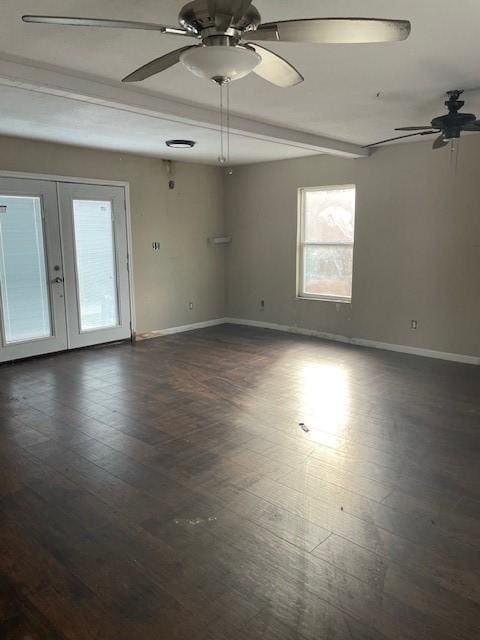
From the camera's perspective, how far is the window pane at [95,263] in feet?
19.2

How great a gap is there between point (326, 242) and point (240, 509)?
15.3 ft

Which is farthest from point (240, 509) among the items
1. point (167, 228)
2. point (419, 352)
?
point (167, 228)

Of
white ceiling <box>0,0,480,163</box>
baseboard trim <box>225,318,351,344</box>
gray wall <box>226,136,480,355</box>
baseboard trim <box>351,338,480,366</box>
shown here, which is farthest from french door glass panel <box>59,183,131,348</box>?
baseboard trim <box>351,338,480,366</box>

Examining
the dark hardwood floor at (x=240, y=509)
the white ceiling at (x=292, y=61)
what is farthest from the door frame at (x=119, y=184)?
the dark hardwood floor at (x=240, y=509)

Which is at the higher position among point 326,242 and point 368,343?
point 326,242

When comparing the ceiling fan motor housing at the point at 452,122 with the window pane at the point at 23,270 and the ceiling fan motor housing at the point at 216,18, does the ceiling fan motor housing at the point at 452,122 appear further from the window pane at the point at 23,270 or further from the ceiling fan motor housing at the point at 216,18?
the window pane at the point at 23,270

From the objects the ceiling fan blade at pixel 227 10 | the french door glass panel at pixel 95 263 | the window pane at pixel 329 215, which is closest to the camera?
the ceiling fan blade at pixel 227 10

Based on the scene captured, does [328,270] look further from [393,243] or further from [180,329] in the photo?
[180,329]

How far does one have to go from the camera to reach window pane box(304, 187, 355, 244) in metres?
6.22

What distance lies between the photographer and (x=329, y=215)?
21.2 ft

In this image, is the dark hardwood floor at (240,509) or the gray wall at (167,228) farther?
the gray wall at (167,228)

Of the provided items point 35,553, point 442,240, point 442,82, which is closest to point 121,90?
point 442,82

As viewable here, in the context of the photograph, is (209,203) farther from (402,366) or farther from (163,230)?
(402,366)

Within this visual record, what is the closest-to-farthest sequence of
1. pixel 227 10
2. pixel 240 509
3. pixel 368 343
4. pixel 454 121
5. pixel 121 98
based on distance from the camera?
pixel 227 10 → pixel 240 509 → pixel 121 98 → pixel 454 121 → pixel 368 343
